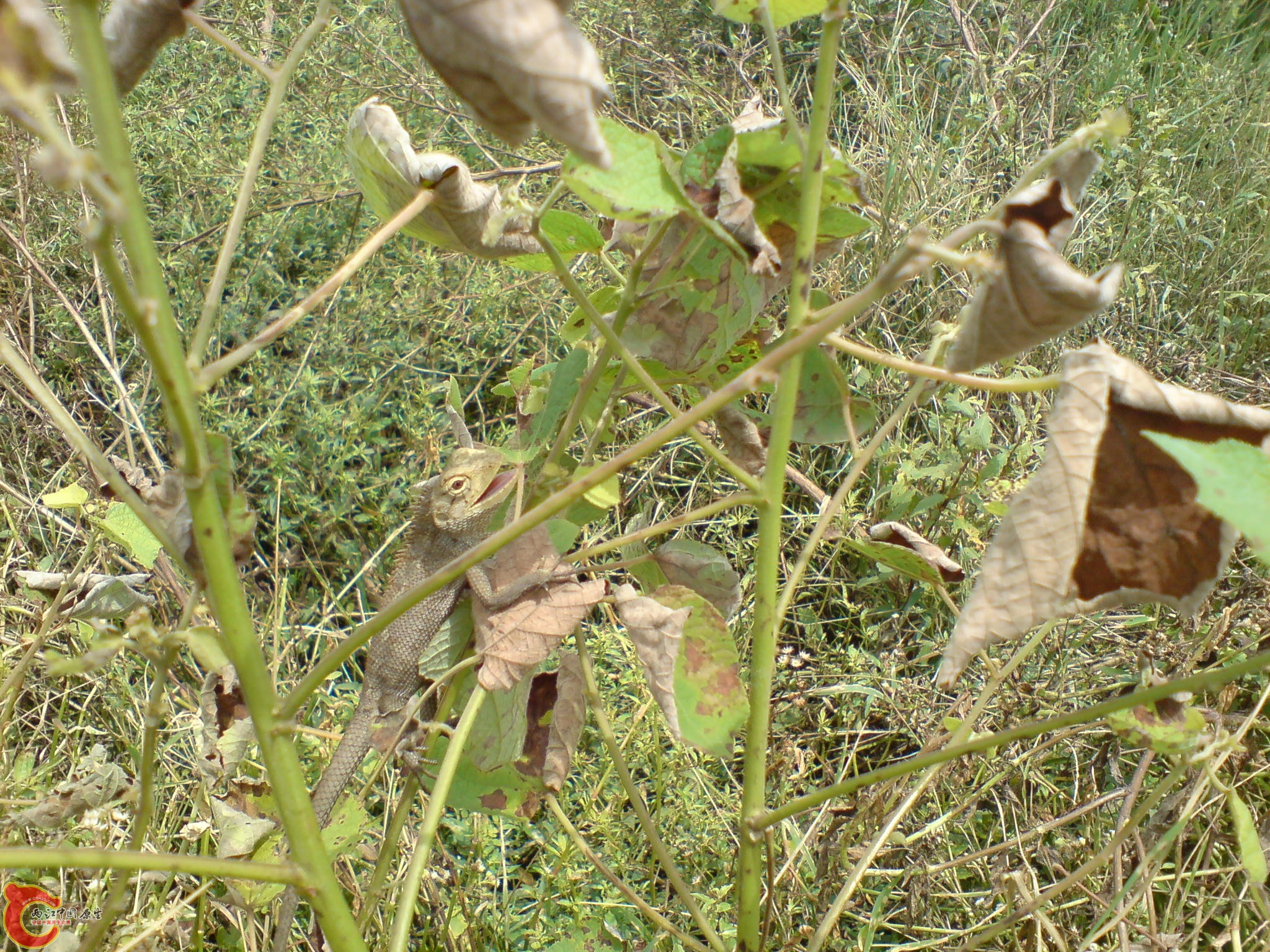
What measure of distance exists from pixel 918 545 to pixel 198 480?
640mm

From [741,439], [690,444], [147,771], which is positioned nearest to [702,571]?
[741,439]

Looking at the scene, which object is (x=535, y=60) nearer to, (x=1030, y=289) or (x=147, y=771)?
(x=1030, y=289)

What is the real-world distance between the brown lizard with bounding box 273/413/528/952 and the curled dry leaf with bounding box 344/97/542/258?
51cm

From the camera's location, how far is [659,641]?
711 millimetres

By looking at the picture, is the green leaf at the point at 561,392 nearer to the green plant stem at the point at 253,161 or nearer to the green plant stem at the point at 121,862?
the green plant stem at the point at 253,161

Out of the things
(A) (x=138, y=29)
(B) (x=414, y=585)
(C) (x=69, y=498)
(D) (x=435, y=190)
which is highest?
(A) (x=138, y=29)

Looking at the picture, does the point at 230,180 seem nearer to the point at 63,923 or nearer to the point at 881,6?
the point at 63,923

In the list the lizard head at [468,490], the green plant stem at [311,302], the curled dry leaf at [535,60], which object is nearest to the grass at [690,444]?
the lizard head at [468,490]

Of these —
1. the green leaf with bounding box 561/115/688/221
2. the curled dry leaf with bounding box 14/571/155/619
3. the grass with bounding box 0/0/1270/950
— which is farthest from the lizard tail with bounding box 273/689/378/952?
the green leaf with bounding box 561/115/688/221

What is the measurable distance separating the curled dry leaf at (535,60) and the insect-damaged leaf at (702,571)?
1.93ft

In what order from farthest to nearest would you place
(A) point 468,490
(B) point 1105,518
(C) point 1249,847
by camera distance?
(A) point 468,490, (C) point 1249,847, (B) point 1105,518

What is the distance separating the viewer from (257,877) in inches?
20.0

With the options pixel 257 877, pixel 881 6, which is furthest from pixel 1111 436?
pixel 881 6

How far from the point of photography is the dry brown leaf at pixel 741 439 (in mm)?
892
